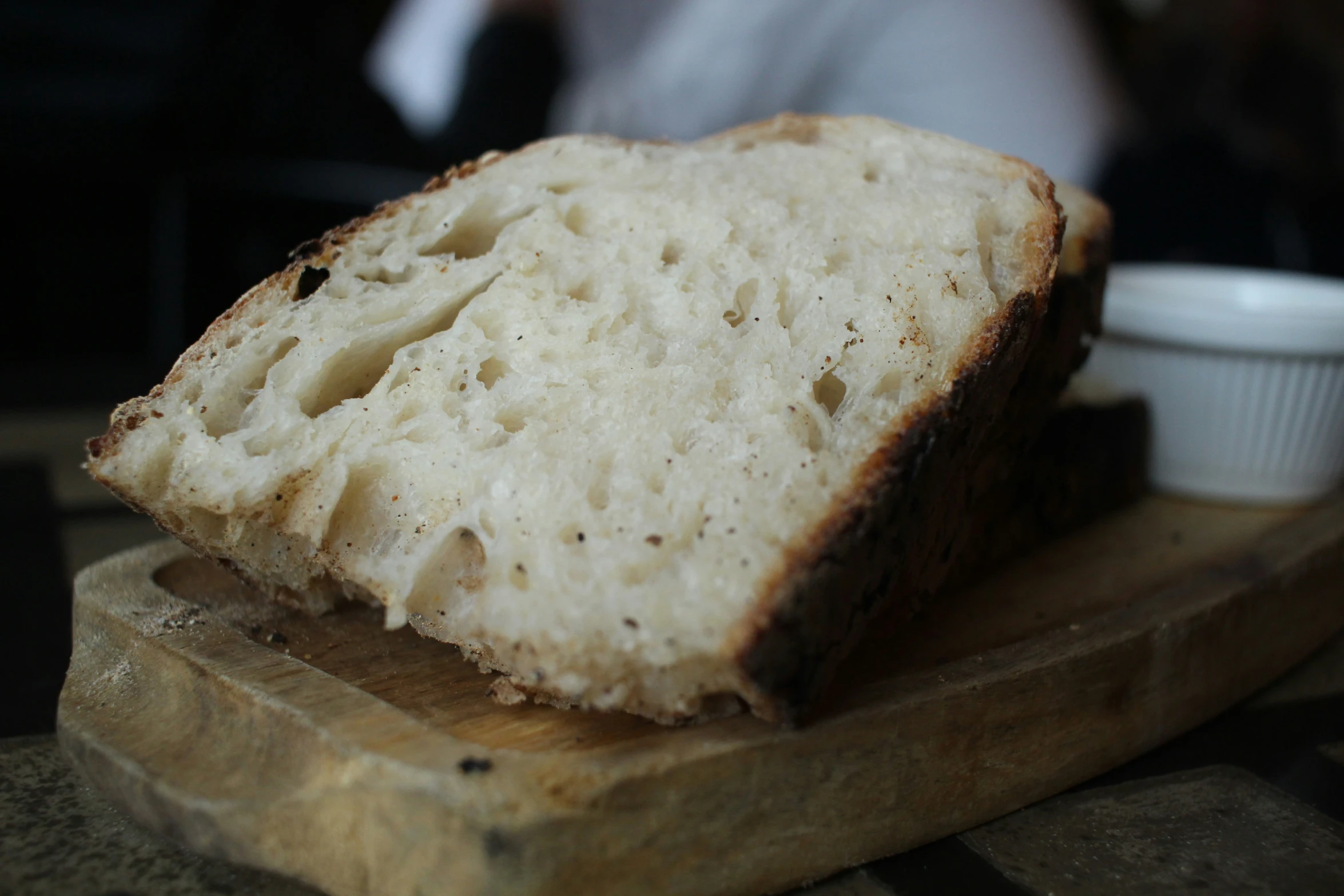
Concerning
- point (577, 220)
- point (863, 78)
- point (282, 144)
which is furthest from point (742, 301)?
point (282, 144)

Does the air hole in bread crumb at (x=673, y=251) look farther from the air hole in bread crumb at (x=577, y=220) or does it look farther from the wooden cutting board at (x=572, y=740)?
the wooden cutting board at (x=572, y=740)

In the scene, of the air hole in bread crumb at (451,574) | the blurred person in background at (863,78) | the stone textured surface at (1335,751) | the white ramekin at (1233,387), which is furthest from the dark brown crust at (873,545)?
the blurred person in background at (863,78)

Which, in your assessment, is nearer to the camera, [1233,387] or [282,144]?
[1233,387]

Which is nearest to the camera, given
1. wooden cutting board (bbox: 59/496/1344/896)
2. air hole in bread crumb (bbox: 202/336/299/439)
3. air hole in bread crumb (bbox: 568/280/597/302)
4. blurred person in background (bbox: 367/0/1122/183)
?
wooden cutting board (bbox: 59/496/1344/896)

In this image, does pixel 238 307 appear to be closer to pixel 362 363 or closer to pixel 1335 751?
pixel 362 363

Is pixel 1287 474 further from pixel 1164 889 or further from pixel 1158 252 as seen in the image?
pixel 1158 252

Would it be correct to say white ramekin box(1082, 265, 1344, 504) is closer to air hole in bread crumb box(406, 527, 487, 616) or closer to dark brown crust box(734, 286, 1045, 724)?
dark brown crust box(734, 286, 1045, 724)

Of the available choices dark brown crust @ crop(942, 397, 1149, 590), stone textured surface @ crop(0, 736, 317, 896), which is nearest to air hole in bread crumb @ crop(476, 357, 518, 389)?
stone textured surface @ crop(0, 736, 317, 896)

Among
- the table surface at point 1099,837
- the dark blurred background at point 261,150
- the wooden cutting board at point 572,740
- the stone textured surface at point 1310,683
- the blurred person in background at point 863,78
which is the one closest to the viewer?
the wooden cutting board at point 572,740
